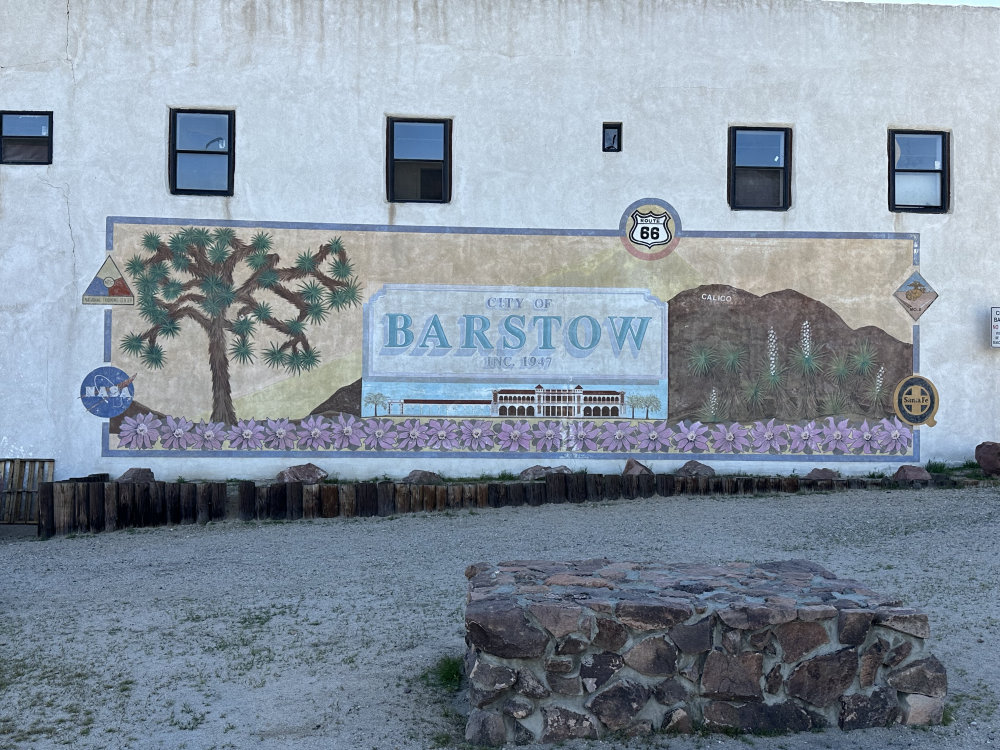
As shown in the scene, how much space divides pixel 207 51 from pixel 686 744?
1039 cm

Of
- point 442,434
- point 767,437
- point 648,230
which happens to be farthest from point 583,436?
point 648,230

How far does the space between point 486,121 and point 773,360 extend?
193 inches

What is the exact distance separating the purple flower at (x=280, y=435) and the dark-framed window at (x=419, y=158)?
3.30 m

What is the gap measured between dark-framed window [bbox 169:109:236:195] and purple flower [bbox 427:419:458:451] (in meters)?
4.03

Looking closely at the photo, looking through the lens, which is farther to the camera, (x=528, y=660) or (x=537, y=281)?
(x=537, y=281)

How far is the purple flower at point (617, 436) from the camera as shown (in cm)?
1163

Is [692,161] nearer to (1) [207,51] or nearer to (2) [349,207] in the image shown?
(2) [349,207]

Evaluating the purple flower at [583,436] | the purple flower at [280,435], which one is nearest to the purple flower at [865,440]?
the purple flower at [583,436]

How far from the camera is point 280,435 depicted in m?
11.4

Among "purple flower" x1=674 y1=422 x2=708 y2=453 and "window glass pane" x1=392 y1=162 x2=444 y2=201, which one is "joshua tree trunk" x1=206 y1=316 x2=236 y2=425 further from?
"purple flower" x1=674 y1=422 x2=708 y2=453

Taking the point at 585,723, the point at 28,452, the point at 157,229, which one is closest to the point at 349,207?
the point at 157,229

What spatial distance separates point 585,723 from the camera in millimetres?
4496

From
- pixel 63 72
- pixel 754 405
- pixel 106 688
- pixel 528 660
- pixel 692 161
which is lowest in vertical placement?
pixel 106 688

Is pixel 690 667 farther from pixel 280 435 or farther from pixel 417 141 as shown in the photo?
pixel 417 141
